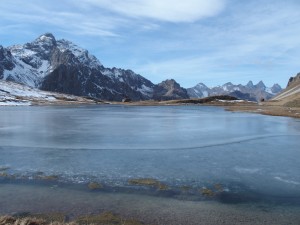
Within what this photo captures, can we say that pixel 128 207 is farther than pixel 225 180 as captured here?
No

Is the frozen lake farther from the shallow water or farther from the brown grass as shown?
the brown grass

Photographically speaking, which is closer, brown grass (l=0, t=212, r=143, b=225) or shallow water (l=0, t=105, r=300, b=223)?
brown grass (l=0, t=212, r=143, b=225)

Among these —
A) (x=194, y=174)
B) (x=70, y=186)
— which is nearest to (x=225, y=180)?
(x=194, y=174)

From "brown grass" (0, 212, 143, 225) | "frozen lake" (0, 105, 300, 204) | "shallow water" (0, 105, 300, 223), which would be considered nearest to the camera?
"brown grass" (0, 212, 143, 225)

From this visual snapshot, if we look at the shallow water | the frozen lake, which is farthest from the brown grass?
the frozen lake

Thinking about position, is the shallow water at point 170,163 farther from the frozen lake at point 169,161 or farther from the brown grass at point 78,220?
the brown grass at point 78,220

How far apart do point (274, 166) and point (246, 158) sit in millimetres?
3419

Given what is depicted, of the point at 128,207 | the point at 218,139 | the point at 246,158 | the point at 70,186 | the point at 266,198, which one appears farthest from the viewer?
the point at 218,139

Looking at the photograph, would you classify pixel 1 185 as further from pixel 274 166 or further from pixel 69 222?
pixel 274 166

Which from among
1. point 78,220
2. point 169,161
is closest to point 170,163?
point 169,161

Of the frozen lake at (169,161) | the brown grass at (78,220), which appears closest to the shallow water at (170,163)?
the frozen lake at (169,161)

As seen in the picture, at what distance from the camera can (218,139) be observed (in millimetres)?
40594

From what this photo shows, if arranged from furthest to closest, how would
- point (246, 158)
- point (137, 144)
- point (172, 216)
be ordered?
point (137, 144) → point (246, 158) → point (172, 216)

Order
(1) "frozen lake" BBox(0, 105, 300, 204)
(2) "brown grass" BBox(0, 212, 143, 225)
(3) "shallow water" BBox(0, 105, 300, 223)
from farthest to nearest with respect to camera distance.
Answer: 1. (1) "frozen lake" BBox(0, 105, 300, 204)
2. (3) "shallow water" BBox(0, 105, 300, 223)
3. (2) "brown grass" BBox(0, 212, 143, 225)
